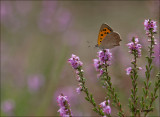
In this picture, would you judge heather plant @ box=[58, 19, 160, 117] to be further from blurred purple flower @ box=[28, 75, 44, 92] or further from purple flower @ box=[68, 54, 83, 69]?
blurred purple flower @ box=[28, 75, 44, 92]

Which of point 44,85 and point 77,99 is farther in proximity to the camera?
point 44,85

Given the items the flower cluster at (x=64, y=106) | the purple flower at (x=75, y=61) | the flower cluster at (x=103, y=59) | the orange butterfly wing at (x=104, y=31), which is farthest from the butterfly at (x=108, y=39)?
the flower cluster at (x=64, y=106)

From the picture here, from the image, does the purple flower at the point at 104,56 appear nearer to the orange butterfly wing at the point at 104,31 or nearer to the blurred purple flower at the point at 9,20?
the orange butterfly wing at the point at 104,31

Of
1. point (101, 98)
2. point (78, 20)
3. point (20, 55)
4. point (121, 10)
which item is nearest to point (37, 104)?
point (101, 98)

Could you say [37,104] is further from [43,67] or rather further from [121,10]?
[121,10]

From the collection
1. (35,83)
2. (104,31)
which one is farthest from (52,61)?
(104,31)

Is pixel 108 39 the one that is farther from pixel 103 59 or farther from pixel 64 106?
pixel 64 106

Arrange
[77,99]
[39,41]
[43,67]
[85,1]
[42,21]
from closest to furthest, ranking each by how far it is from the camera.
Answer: [77,99] → [43,67] → [42,21] → [39,41] → [85,1]
